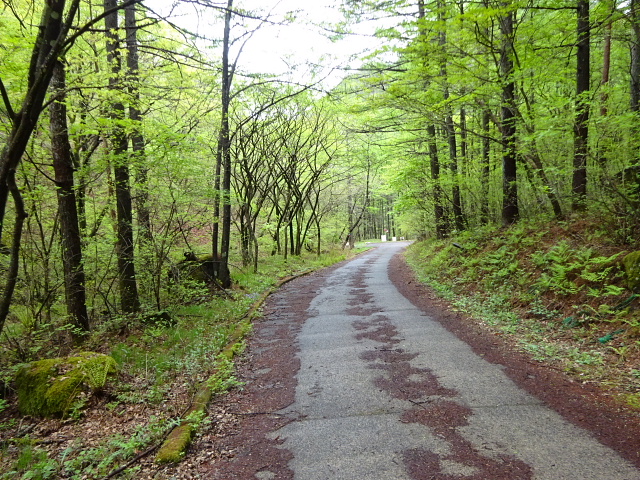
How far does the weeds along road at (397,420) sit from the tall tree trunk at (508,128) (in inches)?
223

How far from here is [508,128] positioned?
9.84 metres

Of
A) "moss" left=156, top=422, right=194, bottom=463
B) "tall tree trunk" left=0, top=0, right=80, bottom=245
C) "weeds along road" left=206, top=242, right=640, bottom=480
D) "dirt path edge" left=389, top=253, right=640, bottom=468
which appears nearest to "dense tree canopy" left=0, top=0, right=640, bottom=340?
"tall tree trunk" left=0, top=0, right=80, bottom=245

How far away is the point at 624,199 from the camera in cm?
604

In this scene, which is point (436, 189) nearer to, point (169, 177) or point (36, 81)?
point (169, 177)

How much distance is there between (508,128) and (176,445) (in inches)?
411

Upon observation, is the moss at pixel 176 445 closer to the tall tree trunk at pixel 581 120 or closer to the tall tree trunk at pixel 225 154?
the tall tree trunk at pixel 225 154

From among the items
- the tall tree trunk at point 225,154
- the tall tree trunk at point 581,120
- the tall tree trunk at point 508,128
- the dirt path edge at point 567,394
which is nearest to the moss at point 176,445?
the dirt path edge at point 567,394

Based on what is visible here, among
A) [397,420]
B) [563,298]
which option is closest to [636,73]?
[563,298]

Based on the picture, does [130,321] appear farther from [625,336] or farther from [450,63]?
[450,63]

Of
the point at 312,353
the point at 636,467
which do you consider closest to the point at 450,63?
the point at 312,353

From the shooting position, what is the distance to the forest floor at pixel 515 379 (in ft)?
10.9

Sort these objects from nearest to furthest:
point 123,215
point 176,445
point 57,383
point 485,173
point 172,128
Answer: point 176,445, point 57,383, point 123,215, point 172,128, point 485,173

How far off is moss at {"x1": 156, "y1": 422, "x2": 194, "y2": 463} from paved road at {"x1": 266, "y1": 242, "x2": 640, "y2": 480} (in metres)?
0.86

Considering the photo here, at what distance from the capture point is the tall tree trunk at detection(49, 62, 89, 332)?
5.73 metres
